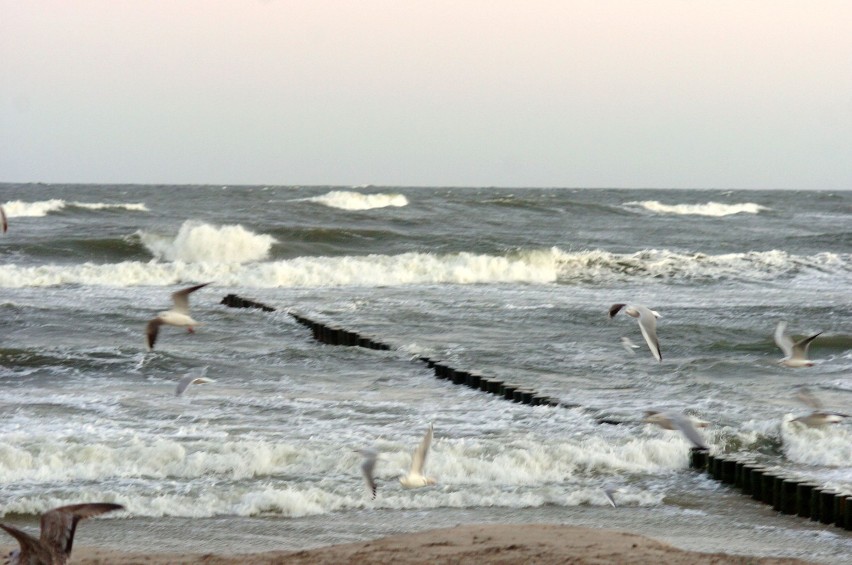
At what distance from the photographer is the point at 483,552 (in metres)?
5.86

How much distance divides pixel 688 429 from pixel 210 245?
2427cm

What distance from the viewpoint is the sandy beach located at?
579 cm

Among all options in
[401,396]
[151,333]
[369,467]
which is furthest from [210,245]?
[369,467]

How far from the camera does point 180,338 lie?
1529 centimetres

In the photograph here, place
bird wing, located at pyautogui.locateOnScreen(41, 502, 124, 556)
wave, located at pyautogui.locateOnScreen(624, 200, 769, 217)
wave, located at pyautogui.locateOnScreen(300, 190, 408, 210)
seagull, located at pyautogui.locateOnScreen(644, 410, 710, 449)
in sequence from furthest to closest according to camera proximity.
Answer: wave, located at pyautogui.locateOnScreen(624, 200, 769, 217)
wave, located at pyautogui.locateOnScreen(300, 190, 408, 210)
seagull, located at pyautogui.locateOnScreen(644, 410, 710, 449)
bird wing, located at pyautogui.locateOnScreen(41, 502, 124, 556)

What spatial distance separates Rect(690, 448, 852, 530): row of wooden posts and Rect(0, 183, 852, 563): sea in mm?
97

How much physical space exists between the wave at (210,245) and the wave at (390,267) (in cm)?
3

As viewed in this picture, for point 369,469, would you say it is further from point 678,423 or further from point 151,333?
point 678,423

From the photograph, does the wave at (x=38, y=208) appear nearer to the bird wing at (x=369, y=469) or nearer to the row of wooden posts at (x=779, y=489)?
the row of wooden posts at (x=779, y=489)

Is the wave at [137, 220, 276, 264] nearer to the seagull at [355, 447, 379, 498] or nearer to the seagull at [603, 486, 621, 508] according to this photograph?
the seagull at [603, 486, 621, 508]

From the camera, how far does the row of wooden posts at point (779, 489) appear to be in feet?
23.8

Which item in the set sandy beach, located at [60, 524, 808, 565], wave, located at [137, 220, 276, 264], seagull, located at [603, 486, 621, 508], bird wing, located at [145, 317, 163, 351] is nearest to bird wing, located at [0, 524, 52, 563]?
sandy beach, located at [60, 524, 808, 565]

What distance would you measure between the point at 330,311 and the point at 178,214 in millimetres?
23434

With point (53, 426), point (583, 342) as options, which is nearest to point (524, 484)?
point (53, 426)
